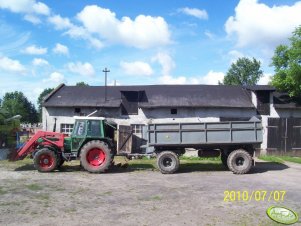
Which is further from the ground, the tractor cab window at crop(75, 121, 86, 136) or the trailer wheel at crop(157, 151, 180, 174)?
the tractor cab window at crop(75, 121, 86, 136)

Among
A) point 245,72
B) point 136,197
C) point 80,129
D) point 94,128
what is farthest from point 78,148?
point 245,72

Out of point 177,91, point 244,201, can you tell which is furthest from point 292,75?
point 244,201

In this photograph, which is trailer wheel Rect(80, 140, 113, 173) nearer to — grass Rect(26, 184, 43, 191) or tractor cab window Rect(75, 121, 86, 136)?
tractor cab window Rect(75, 121, 86, 136)

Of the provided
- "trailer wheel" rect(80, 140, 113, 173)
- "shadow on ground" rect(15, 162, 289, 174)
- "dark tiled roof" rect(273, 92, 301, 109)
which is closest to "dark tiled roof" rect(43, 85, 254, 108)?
"dark tiled roof" rect(273, 92, 301, 109)

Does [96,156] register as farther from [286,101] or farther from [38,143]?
[286,101]

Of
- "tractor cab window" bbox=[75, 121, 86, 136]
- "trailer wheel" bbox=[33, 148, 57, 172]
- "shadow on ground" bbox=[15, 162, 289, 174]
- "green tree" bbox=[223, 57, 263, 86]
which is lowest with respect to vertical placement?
"shadow on ground" bbox=[15, 162, 289, 174]

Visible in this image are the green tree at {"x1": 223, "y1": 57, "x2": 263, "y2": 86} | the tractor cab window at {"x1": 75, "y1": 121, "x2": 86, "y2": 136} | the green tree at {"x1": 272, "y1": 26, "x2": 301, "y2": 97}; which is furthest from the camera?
the green tree at {"x1": 223, "y1": 57, "x2": 263, "y2": 86}

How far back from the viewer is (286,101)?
2619 cm

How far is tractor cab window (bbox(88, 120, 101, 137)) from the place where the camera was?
15.8m

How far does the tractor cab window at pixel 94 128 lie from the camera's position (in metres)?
15.8

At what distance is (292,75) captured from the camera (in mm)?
24344

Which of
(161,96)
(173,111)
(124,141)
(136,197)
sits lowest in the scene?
(136,197)

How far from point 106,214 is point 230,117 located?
18511 millimetres

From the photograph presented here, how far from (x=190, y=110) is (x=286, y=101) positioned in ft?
21.1
